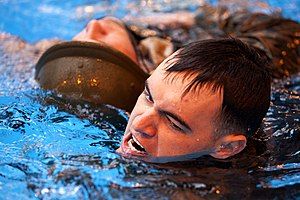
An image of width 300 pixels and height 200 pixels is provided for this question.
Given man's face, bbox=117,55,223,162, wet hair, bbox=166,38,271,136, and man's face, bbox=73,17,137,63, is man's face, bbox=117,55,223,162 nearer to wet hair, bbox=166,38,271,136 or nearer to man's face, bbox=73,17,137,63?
wet hair, bbox=166,38,271,136

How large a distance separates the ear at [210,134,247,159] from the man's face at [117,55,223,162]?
0.07 feet

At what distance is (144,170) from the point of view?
4.81ft

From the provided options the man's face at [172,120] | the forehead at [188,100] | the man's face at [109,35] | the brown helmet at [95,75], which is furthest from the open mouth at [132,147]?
the man's face at [109,35]

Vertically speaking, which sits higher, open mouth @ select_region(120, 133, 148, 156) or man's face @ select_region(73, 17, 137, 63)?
man's face @ select_region(73, 17, 137, 63)

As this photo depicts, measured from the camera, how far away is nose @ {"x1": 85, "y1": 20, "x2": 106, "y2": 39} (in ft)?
7.15

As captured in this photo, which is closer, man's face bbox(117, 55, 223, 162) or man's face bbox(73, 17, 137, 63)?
man's face bbox(117, 55, 223, 162)

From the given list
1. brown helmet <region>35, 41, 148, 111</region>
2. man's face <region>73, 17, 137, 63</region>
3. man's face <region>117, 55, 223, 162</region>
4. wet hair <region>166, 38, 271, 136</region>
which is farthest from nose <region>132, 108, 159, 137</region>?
man's face <region>73, 17, 137, 63</region>

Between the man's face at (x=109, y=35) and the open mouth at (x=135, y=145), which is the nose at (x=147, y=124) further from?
the man's face at (x=109, y=35)

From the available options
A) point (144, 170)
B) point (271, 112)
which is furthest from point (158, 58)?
point (144, 170)

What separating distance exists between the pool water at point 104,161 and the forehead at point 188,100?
0.13 m

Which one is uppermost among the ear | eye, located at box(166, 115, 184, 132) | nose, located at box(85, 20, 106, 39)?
nose, located at box(85, 20, 106, 39)

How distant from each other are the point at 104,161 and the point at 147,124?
134 mm

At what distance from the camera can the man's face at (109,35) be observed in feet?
7.14

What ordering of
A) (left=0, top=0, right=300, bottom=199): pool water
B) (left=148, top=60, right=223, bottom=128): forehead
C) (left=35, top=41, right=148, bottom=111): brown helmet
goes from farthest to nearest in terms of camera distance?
(left=35, top=41, right=148, bottom=111): brown helmet, (left=148, top=60, right=223, bottom=128): forehead, (left=0, top=0, right=300, bottom=199): pool water
